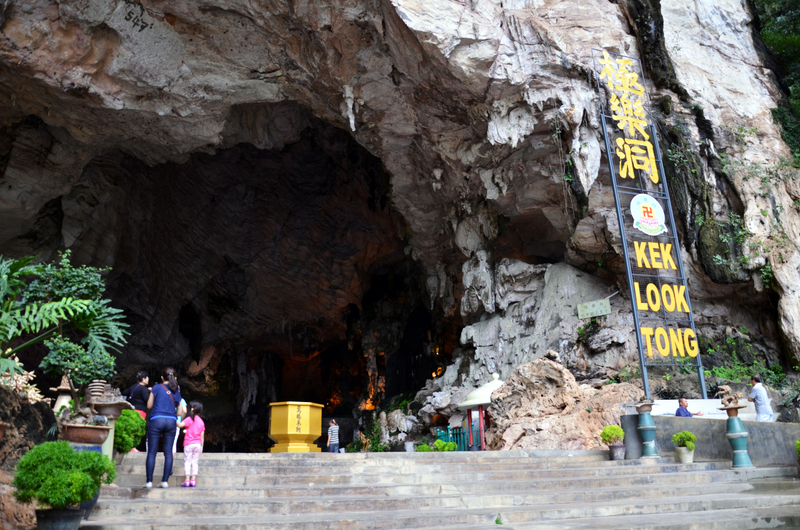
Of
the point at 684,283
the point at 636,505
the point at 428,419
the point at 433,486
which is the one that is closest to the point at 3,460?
the point at 433,486

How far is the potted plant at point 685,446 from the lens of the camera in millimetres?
7336

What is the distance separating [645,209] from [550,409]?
4.98m

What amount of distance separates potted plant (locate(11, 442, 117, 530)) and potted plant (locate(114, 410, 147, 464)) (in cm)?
208

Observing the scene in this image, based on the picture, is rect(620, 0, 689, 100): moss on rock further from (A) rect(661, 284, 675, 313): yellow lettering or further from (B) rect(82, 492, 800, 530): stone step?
(B) rect(82, 492, 800, 530): stone step

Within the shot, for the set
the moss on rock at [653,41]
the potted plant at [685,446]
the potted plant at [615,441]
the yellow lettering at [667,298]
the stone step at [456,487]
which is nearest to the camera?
the stone step at [456,487]

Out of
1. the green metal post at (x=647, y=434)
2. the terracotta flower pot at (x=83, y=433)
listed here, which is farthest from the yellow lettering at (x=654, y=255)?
the terracotta flower pot at (x=83, y=433)

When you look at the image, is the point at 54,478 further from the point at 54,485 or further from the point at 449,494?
the point at 449,494

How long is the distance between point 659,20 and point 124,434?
50.7 ft

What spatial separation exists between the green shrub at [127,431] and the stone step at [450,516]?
5.39ft

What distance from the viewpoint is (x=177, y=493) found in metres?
5.15

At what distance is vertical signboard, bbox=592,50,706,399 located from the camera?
11.6m

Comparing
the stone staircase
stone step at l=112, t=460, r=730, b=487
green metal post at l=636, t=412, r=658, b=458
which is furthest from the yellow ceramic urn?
green metal post at l=636, t=412, r=658, b=458

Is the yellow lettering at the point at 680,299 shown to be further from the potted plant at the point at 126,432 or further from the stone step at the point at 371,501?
the potted plant at the point at 126,432

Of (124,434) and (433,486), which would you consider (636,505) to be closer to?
(433,486)
